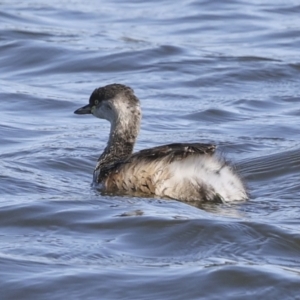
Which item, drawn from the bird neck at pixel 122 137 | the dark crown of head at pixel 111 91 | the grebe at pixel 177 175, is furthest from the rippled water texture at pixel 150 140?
the dark crown of head at pixel 111 91

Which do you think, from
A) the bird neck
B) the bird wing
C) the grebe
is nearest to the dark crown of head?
the bird neck

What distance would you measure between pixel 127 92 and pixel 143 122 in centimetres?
231

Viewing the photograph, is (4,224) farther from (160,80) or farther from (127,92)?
(160,80)

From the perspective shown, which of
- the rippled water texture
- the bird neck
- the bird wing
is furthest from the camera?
the bird neck

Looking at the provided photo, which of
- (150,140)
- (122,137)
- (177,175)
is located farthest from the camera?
(150,140)

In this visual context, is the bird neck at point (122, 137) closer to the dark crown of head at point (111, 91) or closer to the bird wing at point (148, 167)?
the dark crown of head at point (111, 91)

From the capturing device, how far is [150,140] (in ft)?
33.1

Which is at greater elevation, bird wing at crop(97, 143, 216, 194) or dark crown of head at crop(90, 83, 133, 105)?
dark crown of head at crop(90, 83, 133, 105)

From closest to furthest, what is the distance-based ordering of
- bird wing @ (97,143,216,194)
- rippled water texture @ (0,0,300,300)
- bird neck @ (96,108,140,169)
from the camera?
1. rippled water texture @ (0,0,300,300)
2. bird wing @ (97,143,216,194)
3. bird neck @ (96,108,140,169)

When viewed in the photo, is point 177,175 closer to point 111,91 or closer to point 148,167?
point 148,167

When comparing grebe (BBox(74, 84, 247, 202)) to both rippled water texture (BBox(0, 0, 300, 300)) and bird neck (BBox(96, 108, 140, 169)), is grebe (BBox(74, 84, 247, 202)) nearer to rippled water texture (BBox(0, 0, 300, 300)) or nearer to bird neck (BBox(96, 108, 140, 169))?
rippled water texture (BBox(0, 0, 300, 300))

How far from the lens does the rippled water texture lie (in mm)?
6172

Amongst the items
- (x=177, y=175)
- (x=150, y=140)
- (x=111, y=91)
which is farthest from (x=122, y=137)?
(x=150, y=140)

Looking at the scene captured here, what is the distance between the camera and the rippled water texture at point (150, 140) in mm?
6172
